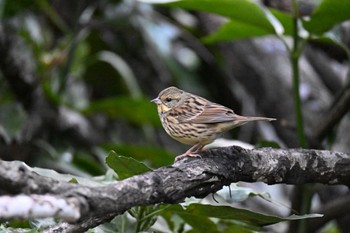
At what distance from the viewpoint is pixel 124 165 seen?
221 centimetres

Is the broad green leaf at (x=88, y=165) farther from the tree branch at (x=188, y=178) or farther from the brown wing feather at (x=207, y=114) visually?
the tree branch at (x=188, y=178)

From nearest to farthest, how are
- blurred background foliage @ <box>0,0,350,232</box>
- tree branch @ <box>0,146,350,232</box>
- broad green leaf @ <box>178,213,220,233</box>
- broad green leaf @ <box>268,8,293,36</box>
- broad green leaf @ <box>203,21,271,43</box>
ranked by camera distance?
tree branch @ <box>0,146,350,232</box>
broad green leaf @ <box>178,213,220,233</box>
broad green leaf @ <box>268,8,293,36</box>
broad green leaf @ <box>203,21,271,43</box>
blurred background foliage @ <box>0,0,350,232</box>

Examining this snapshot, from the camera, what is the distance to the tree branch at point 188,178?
1.58 m

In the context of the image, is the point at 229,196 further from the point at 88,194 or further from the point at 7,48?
the point at 7,48

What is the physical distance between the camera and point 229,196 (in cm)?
251

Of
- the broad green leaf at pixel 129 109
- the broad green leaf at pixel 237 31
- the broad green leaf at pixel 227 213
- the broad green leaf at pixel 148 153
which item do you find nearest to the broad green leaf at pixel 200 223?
the broad green leaf at pixel 227 213

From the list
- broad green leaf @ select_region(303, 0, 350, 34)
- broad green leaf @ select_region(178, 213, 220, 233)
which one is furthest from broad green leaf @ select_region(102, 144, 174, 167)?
broad green leaf @ select_region(178, 213, 220, 233)

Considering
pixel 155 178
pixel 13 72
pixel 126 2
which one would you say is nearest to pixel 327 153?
pixel 155 178

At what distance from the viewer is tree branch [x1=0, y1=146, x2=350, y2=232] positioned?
1.58m

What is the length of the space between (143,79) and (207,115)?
3.19m

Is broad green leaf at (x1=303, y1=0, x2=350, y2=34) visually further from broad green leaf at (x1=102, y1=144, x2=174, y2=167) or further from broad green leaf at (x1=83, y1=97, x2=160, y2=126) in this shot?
broad green leaf at (x1=83, y1=97, x2=160, y2=126)

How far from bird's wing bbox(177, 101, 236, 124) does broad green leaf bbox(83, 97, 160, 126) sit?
1314mm

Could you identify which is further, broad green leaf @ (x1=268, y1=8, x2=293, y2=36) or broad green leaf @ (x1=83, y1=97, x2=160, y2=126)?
broad green leaf @ (x1=83, y1=97, x2=160, y2=126)

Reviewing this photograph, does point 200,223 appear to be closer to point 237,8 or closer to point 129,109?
point 237,8
